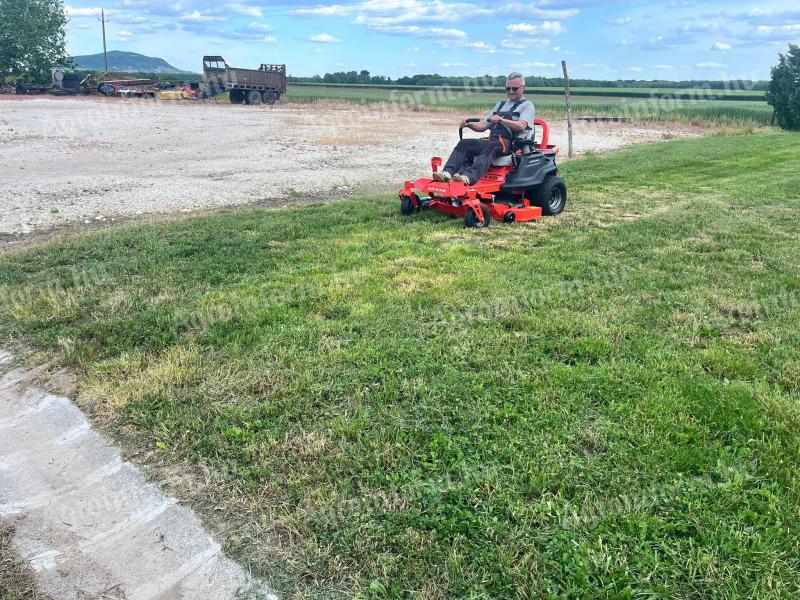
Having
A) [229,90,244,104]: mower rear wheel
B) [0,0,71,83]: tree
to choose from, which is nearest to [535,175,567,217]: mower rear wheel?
[229,90,244,104]: mower rear wheel

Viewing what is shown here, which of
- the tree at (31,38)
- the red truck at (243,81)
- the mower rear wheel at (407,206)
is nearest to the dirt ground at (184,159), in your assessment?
the mower rear wheel at (407,206)

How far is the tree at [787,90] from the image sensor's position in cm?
3297

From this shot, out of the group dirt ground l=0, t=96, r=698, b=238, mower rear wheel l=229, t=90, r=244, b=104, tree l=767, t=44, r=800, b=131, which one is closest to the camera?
dirt ground l=0, t=96, r=698, b=238

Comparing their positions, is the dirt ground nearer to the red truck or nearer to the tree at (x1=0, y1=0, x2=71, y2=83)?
the red truck

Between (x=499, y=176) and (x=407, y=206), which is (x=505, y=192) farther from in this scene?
(x=407, y=206)

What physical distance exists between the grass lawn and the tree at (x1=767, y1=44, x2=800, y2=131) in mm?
32235

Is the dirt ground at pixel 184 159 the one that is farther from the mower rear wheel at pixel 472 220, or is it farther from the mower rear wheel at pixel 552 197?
the mower rear wheel at pixel 472 220

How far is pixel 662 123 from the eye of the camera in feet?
117

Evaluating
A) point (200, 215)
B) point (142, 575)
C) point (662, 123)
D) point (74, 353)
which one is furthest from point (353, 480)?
point (662, 123)

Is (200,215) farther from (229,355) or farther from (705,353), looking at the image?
(705,353)

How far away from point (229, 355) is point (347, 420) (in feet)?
3.92

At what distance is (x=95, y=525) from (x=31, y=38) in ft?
193

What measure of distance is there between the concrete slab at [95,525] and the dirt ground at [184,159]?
5.84 m

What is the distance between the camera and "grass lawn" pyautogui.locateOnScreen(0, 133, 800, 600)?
7.99ft
